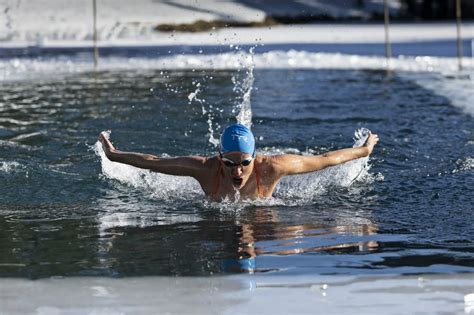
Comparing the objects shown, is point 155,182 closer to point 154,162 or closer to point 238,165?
point 154,162

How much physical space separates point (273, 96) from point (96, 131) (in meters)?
3.81

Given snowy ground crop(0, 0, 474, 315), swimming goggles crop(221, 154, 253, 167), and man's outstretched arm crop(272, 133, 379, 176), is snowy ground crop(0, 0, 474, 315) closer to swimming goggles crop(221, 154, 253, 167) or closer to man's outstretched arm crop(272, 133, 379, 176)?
swimming goggles crop(221, 154, 253, 167)

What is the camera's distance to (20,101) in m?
15.6

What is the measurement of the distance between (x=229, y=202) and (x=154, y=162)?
0.77m

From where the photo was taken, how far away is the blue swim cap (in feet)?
27.2

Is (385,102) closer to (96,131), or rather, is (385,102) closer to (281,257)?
(96,131)

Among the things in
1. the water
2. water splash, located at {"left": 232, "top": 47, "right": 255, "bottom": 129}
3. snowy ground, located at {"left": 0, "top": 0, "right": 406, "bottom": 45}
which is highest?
snowy ground, located at {"left": 0, "top": 0, "right": 406, "bottom": 45}

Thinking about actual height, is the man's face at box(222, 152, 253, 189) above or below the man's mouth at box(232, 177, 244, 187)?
above

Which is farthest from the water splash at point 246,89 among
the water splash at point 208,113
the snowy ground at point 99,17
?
the snowy ground at point 99,17

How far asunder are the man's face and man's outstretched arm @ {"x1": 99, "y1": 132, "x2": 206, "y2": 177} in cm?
33

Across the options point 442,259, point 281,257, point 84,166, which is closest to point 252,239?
point 281,257

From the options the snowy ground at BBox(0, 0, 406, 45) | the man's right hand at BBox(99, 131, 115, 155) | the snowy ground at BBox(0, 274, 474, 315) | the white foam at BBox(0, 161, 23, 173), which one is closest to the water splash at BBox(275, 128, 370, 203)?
the man's right hand at BBox(99, 131, 115, 155)

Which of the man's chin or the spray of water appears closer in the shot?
the man's chin

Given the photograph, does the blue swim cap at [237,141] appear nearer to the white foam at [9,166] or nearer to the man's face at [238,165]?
the man's face at [238,165]
